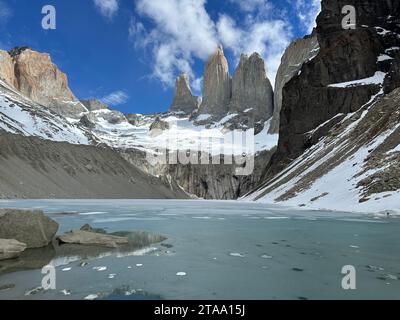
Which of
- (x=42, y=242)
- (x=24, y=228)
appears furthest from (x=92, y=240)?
(x=24, y=228)

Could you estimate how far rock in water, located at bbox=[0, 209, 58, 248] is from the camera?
13578 mm

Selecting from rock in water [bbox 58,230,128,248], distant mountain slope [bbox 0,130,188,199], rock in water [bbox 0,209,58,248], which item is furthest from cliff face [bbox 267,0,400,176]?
rock in water [bbox 0,209,58,248]

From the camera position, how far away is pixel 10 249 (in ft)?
38.3

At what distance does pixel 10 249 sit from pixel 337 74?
104 metres

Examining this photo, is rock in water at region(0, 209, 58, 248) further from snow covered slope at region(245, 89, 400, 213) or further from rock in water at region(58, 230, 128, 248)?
snow covered slope at region(245, 89, 400, 213)

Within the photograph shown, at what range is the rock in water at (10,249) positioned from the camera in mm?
11438

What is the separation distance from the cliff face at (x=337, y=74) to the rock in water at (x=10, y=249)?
8874 cm

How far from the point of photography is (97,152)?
4884 inches

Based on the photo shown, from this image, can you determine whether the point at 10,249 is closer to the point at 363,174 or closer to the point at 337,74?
the point at 363,174

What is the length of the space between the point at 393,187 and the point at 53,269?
28.9 m

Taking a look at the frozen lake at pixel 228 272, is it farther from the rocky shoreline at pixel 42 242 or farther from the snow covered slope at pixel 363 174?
the snow covered slope at pixel 363 174

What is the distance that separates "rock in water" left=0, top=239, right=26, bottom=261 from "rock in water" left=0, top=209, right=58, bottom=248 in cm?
129

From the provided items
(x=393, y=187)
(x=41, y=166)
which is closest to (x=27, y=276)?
(x=393, y=187)
